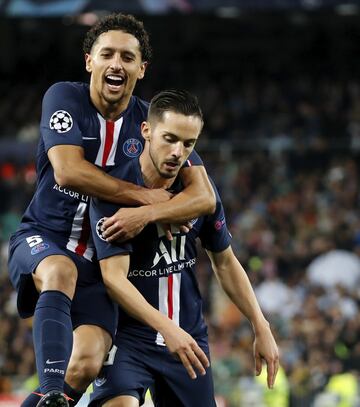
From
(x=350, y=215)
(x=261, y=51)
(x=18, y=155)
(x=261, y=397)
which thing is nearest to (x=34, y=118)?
(x=18, y=155)

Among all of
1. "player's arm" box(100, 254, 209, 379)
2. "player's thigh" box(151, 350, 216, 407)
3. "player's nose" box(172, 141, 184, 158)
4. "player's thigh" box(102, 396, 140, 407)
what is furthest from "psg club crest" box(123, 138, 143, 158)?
"player's thigh" box(102, 396, 140, 407)

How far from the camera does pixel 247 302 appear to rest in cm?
544

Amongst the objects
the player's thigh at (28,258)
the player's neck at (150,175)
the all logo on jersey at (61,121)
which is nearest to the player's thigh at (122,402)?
the player's thigh at (28,258)

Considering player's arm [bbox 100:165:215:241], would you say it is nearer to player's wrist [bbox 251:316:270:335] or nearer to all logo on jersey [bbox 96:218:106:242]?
all logo on jersey [bbox 96:218:106:242]

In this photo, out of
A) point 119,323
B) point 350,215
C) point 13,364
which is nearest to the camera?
point 119,323

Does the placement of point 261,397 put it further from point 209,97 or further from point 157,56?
point 157,56

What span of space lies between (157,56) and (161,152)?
18055 millimetres

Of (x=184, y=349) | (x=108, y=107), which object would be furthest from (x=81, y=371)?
(x=108, y=107)

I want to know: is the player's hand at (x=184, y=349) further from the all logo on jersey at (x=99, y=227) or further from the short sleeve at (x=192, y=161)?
the short sleeve at (x=192, y=161)

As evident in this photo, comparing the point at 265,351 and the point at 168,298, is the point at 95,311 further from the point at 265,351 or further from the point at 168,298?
the point at 265,351

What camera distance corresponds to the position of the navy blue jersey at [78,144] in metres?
5.25

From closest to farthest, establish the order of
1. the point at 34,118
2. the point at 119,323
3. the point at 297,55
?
the point at 119,323, the point at 34,118, the point at 297,55

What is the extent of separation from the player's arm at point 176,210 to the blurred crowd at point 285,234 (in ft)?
16.5

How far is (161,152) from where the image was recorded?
4.93 metres
